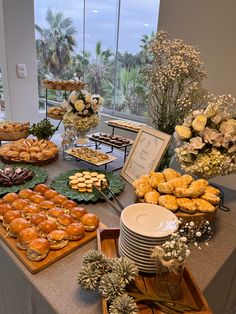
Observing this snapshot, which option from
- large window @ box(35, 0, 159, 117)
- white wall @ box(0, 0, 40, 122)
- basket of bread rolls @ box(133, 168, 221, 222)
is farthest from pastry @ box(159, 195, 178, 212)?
white wall @ box(0, 0, 40, 122)

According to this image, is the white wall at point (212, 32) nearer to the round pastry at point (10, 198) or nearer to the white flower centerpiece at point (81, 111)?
the white flower centerpiece at point (81, 111)

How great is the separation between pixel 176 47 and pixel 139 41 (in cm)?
210

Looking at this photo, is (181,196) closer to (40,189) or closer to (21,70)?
(40,189)

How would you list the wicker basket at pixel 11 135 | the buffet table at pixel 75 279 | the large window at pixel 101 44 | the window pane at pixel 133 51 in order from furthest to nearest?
the large window at pixel 101 44 < the window pane at pixel 133 51 < the wicker basket at pixel 11 135 < the buffet table at pixel 75 279

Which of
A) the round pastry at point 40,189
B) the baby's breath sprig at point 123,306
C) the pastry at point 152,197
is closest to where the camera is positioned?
the baby's breath sprig at point 123,306

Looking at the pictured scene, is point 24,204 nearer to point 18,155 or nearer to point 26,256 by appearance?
point 26,256

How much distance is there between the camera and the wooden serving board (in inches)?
27.1

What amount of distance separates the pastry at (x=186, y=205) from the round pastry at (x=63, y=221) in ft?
1.20

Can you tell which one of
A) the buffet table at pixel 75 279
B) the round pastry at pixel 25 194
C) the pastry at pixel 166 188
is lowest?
the buffet table at pixel 75 279

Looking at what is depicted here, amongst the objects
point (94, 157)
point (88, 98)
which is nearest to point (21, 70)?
point (88, 98)

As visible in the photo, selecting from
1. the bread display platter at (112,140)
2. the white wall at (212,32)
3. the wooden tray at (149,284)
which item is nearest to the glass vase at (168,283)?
the wooden tray at (149,284)

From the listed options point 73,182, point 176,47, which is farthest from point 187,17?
point 73,182

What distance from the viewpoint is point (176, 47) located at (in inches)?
43.8

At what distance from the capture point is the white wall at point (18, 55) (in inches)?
102
